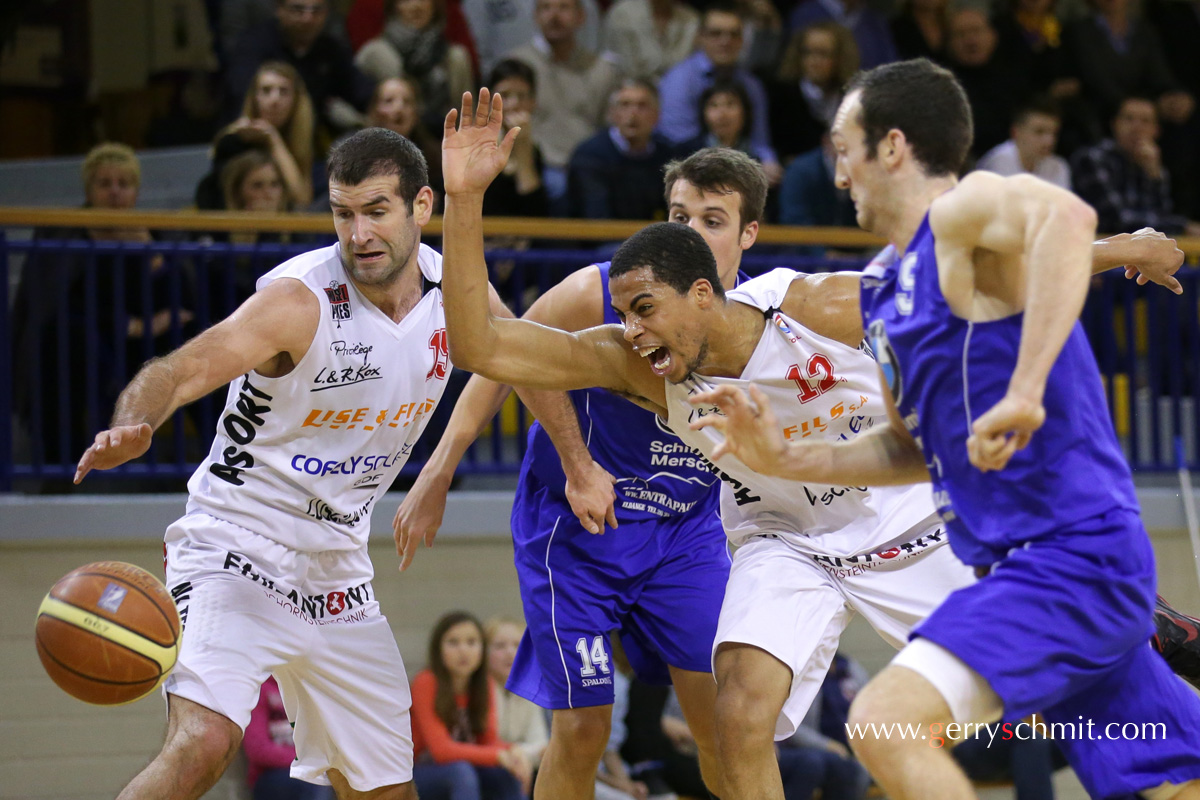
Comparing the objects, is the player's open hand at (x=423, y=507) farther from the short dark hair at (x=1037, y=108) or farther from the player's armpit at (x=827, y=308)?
the short dark hair at (x=1037, y=108)

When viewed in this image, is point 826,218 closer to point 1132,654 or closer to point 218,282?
point 218,282

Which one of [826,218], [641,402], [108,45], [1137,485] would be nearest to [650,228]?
[641,402]

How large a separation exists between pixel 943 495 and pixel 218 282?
479 cm

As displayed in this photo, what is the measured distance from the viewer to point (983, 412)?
9.55 feet

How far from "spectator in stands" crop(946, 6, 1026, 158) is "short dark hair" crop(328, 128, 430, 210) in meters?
5.84

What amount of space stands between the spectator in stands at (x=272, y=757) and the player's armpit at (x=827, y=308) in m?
3.51

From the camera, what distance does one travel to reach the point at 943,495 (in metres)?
3.10

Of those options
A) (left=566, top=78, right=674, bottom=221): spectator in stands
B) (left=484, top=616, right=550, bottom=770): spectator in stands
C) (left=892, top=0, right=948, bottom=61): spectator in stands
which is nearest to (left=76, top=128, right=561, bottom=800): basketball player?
(left=484, top=616, right=550, bottom=770): spectator in stands

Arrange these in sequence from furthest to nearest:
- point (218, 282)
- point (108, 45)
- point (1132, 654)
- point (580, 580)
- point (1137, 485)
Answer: point (108, 45)
point (1137, 485)
point (218, 282)
point (580, 580)
point (1132, 654)

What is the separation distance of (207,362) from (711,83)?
17.6 feet

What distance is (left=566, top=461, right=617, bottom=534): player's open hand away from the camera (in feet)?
13.9

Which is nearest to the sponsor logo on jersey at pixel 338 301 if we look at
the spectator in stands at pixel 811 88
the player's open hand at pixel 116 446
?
the player's open hand at pixel 116 446

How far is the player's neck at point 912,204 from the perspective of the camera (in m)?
3.08

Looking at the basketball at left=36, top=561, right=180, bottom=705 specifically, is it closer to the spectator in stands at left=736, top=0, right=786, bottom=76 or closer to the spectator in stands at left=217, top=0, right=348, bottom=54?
the spectator in stands at left=217, top=0, right=348, bottom=54
